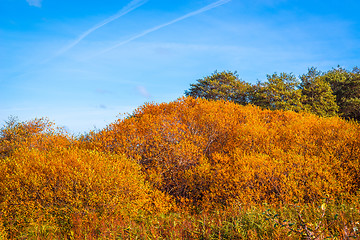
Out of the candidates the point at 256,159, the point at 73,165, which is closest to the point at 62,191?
the point at 73,165

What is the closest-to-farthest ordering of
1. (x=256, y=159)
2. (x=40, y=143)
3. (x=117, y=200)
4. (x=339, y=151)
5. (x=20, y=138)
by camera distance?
(x=117, y=200) → (x=256, y=159) → (x=339, y=151) → (x=40, y=143) → (x=20, y=138)

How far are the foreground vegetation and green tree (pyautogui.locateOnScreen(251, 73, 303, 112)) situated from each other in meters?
10.9

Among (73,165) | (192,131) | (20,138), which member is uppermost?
(20,138)

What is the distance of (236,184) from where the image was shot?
10680 millimetres

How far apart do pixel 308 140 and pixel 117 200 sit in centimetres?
939

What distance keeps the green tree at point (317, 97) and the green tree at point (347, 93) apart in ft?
6.68

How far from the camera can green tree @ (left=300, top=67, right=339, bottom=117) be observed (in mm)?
28203

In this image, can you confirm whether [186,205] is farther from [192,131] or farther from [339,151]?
[339,151]

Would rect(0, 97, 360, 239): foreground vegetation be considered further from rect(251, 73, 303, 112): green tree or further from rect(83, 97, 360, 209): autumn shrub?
rect(251, 73, 303, 112): green tree

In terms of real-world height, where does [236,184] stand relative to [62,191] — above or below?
below

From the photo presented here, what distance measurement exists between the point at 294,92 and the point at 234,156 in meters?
17.7

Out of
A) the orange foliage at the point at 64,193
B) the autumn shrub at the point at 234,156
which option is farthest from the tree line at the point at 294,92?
the orange foliage at the point at 64,193

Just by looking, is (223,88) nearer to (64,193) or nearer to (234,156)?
(234,156)

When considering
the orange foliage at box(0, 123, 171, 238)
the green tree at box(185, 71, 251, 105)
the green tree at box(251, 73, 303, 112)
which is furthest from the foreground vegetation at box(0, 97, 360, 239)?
the green tree at box(185, 71, 251, 105)
